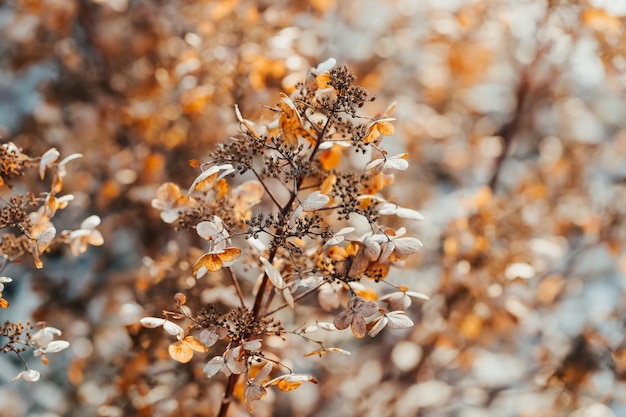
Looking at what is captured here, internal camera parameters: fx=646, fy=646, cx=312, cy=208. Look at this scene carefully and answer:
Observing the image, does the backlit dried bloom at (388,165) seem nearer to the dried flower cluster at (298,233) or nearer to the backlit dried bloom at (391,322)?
the dried flower cluster at (298,233)

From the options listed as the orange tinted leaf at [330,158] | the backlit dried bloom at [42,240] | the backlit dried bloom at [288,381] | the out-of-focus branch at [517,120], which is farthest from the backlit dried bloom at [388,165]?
the out-of-focus branch at [517,120]

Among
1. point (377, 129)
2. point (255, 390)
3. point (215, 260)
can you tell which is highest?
point (377, 129)

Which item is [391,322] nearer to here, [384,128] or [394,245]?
[394,245]

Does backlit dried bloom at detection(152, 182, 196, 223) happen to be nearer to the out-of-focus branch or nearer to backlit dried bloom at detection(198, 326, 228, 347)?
backlit dried bloom at detection(198, 326, 228, 347)

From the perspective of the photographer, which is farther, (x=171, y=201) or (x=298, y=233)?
(x=171, y=201)

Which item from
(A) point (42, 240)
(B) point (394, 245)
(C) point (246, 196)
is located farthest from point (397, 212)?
(A) point (42, 240)

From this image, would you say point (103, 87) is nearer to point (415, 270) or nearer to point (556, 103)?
point (415, 270)
